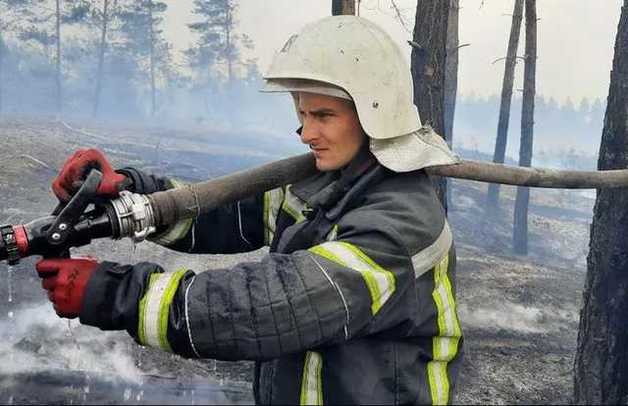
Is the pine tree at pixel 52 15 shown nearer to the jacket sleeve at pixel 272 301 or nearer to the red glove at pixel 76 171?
the red glove at pixel 76 171

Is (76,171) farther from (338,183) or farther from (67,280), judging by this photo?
(338,183)

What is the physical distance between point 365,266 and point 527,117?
1452 centimetres

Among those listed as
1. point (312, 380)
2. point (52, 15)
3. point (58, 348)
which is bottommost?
point (58, 348)

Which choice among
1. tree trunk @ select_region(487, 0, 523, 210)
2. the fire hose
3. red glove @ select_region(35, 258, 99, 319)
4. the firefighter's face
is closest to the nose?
the firefighter's face

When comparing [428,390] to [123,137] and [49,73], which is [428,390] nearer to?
[123,137]

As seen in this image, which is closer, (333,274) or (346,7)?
(333,274)

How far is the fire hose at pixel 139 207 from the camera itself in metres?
1.99

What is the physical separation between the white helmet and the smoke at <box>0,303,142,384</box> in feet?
12.3

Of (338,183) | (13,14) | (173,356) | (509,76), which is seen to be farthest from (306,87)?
(13,14)

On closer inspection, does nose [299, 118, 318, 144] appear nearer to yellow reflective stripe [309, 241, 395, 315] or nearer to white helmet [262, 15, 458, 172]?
white helmet [262, 15, 458, 172]

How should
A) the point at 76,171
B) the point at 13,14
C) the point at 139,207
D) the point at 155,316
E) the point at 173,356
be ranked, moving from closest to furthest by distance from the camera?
the point at 155,316 → the point at 139,207 → the point at 76,171 → the point at 173,356 → the point at 13,14

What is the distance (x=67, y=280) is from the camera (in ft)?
5.95

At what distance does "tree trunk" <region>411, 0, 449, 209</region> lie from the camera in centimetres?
709

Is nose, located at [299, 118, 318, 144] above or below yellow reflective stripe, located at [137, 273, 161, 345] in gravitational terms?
above
